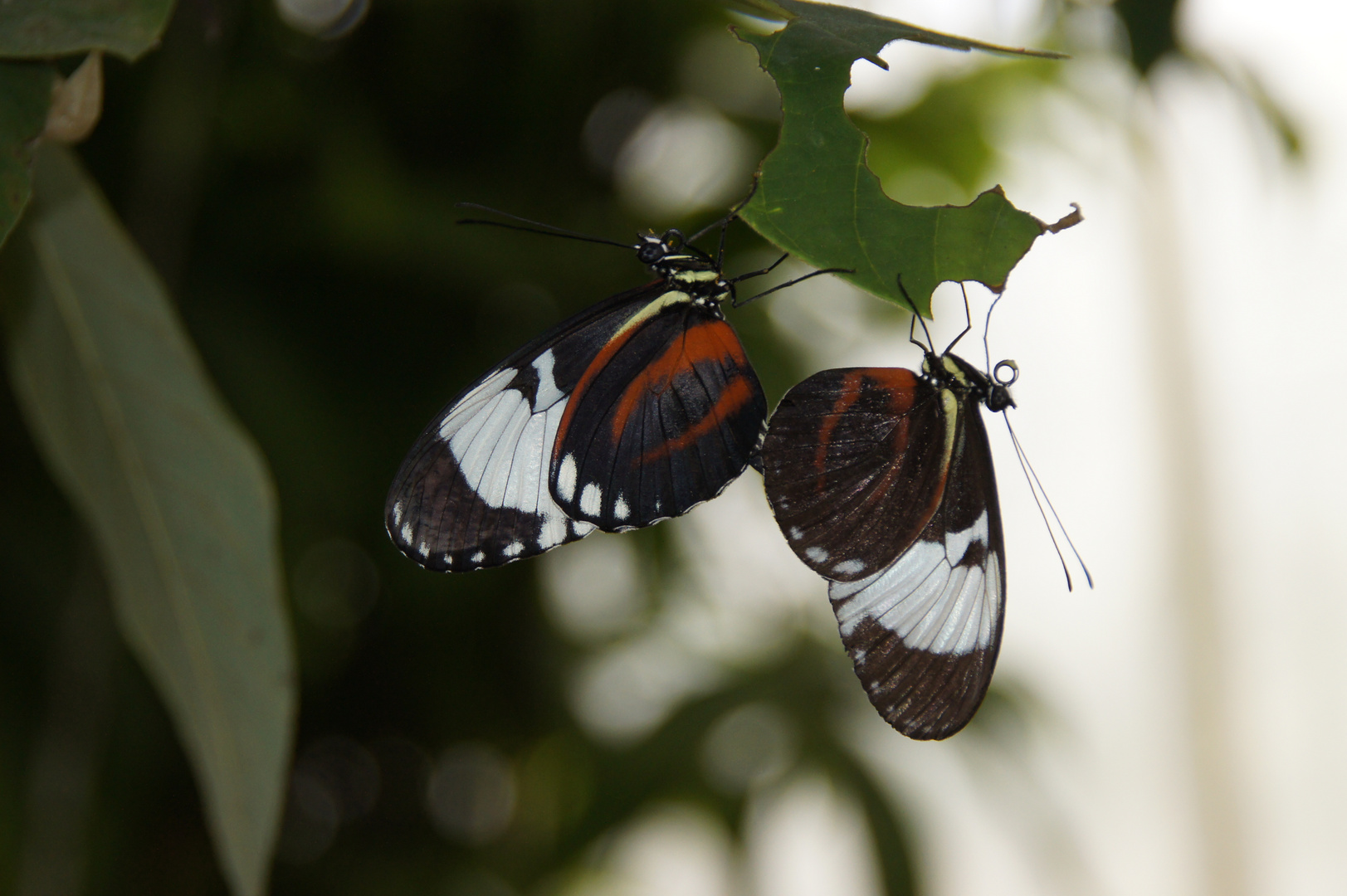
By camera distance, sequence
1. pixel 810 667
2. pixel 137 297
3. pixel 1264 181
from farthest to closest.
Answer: pixel 810 667 < pixel 1264 181 < pixel 137 297

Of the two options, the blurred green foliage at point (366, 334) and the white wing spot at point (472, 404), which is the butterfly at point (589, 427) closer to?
the white wing spot at point (472, 404)

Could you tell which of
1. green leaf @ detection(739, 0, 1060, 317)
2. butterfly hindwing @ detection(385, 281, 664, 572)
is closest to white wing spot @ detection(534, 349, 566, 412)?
butterfly hindwing @ detection(385, 281, 664, 572)

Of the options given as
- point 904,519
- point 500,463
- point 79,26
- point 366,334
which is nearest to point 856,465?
point 904,519

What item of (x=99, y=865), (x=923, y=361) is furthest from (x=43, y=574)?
(x=923, y=361)

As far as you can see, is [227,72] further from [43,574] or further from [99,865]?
[99,865]

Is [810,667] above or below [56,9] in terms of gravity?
below

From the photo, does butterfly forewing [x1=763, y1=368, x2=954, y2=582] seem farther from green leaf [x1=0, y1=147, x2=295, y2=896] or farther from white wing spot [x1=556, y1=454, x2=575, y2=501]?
green leaf [x1=0, y1=147, x2=295, y2=896]

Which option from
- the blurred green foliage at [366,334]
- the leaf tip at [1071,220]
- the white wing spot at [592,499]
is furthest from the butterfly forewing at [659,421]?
the blurred green foliage at [366,334]
